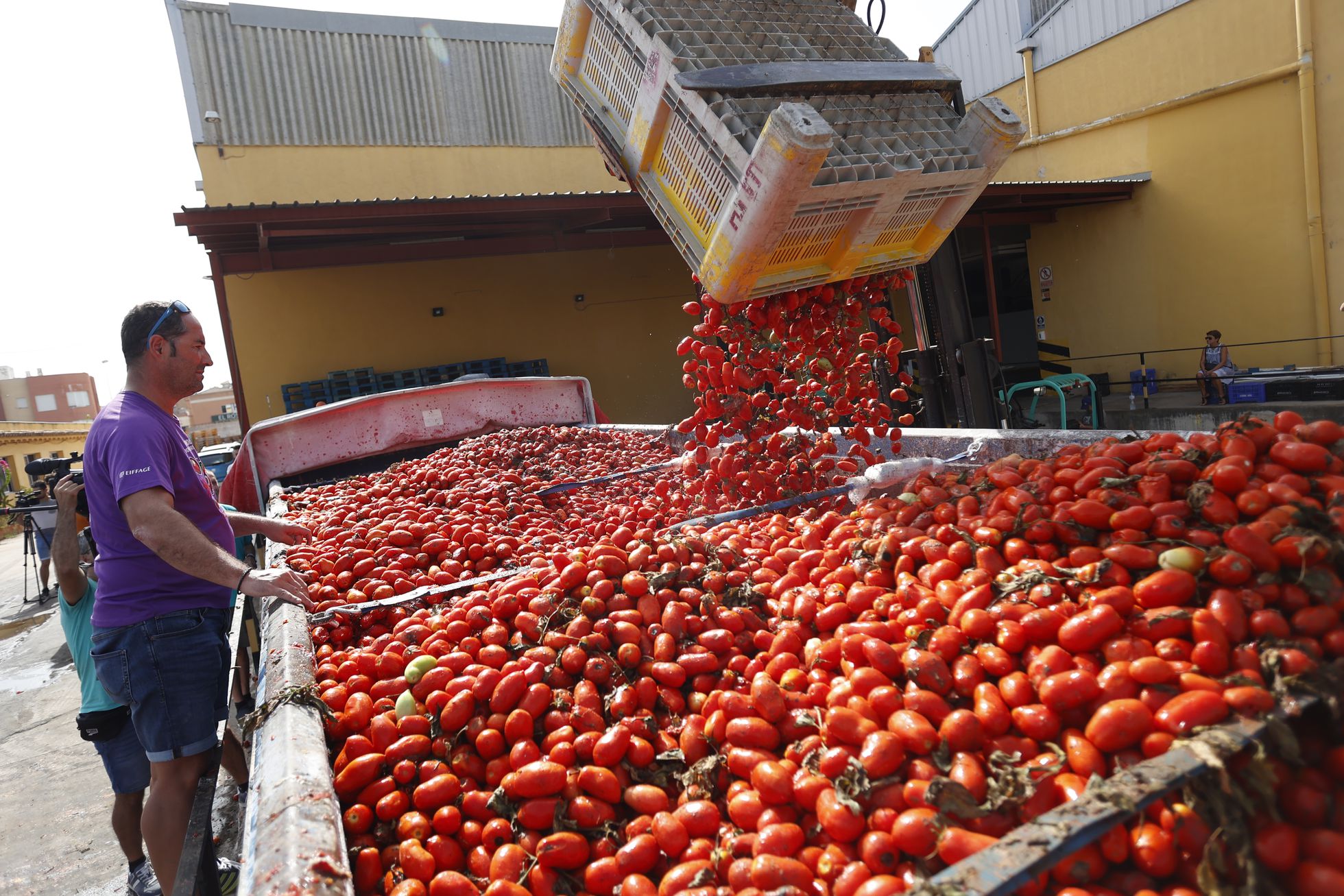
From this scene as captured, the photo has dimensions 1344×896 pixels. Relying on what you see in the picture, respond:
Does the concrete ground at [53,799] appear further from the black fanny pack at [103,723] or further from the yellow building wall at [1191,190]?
the yellow building wall at [1191,190]

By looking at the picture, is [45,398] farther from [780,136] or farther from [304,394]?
[780,136]

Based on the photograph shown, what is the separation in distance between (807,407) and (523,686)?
261 cm

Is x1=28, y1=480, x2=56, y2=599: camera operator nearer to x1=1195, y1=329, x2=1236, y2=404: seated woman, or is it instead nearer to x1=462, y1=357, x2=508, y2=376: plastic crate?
x1=462, y1=357, x2=508, y2=376: plastic crate

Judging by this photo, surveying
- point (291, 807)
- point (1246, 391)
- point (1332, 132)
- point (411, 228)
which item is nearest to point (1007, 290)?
point (1332, 132)

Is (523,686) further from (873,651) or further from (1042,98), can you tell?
(1042,98)

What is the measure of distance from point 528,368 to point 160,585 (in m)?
9.49

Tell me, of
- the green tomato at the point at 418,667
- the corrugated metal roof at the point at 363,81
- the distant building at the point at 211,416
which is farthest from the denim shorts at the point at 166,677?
the distant building at the point at 211,416

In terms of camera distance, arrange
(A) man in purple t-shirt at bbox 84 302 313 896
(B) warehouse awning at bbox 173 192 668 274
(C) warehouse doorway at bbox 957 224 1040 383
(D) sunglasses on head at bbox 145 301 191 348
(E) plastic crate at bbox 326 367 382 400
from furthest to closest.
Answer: (C) warehouse doorway at bbox 957 224 1040 383, (E) plastic crate at bbox 326 367 382 400, (B) warehouse awning at bbox 173 192 668 274, (D) sunglasses on head at bbox 145 301 191 348, (A) man in purple t-shirt at bbox 84 302 313 896

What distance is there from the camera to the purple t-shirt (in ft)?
9.69

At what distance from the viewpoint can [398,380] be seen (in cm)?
1155

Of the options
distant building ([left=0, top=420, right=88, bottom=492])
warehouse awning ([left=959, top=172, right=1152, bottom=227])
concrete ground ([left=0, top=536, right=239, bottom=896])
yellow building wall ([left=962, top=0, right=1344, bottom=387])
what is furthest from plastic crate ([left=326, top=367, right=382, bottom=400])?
distant building ([left=0, top=420, right=88, bottom=492])

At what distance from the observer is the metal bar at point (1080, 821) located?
1.17 meters

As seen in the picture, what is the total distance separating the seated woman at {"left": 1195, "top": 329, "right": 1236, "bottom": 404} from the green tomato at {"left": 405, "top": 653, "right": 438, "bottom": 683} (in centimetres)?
1353

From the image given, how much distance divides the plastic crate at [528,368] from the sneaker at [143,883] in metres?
9.07
